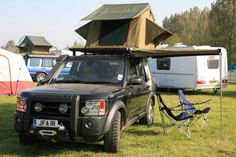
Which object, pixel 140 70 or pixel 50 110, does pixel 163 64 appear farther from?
pixel 50 110

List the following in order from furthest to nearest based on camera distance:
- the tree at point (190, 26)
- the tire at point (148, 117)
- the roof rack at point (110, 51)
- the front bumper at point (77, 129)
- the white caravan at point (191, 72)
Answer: the tree at point (190, 26) < the white caravan at point (191, 72) < the tire at point (148, 117) < the roof rack at point (110, 51) < the front bumper at point (77, 129)

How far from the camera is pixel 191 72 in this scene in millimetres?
19203

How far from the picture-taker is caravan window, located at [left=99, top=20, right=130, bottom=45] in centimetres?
1700

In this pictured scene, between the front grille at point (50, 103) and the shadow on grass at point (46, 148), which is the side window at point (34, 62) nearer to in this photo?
the shadow on grass at point (46, 148)

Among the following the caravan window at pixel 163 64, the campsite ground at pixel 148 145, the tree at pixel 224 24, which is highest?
the tree at pixel 224 24

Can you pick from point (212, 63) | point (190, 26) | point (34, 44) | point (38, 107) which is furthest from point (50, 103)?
point (190, 26)

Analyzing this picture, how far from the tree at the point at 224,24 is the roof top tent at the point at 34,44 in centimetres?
2516

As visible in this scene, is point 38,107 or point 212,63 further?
point 212,63

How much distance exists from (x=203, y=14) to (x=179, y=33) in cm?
579

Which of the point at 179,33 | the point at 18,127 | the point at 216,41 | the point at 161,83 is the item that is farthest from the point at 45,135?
the point at 179,33

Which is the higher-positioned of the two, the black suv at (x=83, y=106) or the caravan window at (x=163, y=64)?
the caravan window at (x=163, y=64)

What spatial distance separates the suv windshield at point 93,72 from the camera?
24.8 ft

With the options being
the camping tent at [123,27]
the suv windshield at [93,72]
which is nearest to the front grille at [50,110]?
the suv windshield at [93,72]

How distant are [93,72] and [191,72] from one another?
12.2 meters
